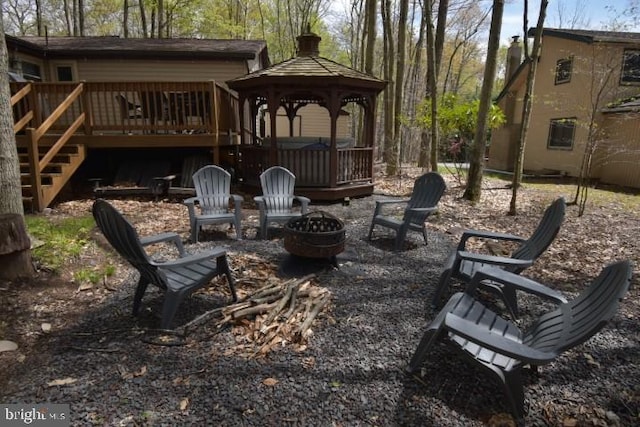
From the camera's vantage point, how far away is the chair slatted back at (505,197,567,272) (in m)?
3.29

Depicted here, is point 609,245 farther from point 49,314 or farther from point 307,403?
point 49,314

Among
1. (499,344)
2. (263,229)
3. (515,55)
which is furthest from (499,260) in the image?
(515,55)

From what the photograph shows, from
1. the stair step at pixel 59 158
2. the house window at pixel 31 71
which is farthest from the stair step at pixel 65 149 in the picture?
the house window at pixel 31 71

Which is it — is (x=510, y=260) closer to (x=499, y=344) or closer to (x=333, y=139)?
(x=499, y=344)

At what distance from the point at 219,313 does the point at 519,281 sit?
2.43 m

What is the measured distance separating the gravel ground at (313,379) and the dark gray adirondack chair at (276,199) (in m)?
2.20

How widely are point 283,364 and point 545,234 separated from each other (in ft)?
8.59

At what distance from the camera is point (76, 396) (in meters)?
2.27

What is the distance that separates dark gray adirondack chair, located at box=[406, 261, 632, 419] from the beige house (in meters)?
9.92

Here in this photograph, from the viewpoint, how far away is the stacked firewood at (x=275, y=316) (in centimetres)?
286

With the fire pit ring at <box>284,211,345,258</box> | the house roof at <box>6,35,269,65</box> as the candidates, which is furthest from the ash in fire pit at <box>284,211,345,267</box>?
the house roof at <box>6,35,269,65</box>

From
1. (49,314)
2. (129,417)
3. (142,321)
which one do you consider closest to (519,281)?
(129,417)

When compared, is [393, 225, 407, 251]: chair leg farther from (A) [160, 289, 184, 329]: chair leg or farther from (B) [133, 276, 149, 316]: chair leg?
(B) [133, 276, 149, 316]: chair leg

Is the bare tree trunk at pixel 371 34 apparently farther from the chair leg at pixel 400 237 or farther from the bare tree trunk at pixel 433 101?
the chair leg at pixel 400 237
